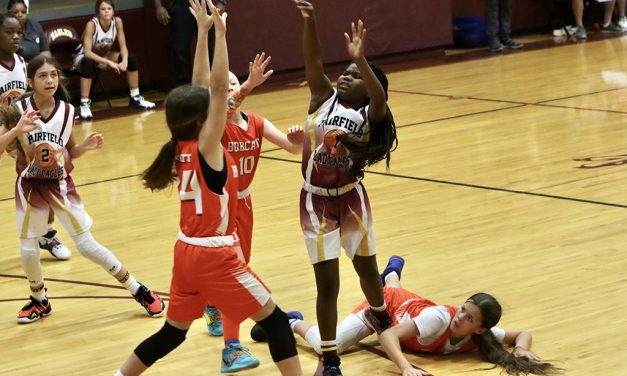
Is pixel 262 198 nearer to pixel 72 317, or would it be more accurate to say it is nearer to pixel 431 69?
pixel 72 317

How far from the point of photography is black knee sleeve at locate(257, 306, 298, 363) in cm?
443

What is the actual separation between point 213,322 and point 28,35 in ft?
24.7

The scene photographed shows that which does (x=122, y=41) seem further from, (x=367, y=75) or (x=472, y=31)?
(x=367, y=75)

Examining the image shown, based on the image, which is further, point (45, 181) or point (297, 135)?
point (45, 181)

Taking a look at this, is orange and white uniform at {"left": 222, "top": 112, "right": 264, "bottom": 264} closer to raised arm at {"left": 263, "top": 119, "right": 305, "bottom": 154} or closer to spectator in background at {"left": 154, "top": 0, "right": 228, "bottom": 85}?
raised arm at {"left": 263, "top": 119, "right": 305, "bottom": 154}

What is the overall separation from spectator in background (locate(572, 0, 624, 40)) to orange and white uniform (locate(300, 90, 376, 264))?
12.4 m

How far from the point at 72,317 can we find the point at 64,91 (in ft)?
4.38

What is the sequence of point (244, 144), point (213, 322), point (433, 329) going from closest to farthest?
point (433, 329) → point (244, 144) → point (213, 322)

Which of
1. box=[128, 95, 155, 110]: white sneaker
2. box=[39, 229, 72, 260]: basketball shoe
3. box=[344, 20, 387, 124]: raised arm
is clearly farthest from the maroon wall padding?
box=[344, 20, 387, 124]: raised arm

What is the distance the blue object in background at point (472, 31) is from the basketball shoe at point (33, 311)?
1179 centimetres

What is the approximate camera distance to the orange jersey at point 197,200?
4.38 meters

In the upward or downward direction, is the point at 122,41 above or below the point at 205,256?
below

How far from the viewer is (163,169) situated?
Answer: 4.43 metres

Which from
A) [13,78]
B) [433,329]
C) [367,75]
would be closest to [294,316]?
[433,329]
